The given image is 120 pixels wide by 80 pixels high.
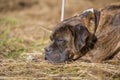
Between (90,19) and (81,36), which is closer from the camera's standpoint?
(81,36)

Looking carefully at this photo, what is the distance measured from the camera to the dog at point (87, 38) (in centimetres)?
666

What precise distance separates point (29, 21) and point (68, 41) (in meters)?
6.42

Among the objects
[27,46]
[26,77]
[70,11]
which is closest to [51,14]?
[70,11]

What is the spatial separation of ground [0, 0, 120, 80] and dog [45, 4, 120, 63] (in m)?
0.15

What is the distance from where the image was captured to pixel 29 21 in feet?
43.1

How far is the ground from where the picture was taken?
238 inches

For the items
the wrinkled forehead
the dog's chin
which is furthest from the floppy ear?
the dog's chin

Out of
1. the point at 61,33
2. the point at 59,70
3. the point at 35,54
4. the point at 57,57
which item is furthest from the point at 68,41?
the point at 35,54

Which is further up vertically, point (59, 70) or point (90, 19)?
point (90, 19)

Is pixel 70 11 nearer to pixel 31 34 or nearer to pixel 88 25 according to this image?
pixel 31 34

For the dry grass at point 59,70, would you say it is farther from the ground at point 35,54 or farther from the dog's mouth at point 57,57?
the dog's mouth at point 57,57

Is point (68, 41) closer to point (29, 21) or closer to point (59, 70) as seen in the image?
point (59, 70)

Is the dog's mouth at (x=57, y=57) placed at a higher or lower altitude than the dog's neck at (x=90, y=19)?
lower

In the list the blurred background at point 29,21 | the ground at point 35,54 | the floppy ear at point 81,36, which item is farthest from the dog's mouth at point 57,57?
the blurred background at point 29,21
